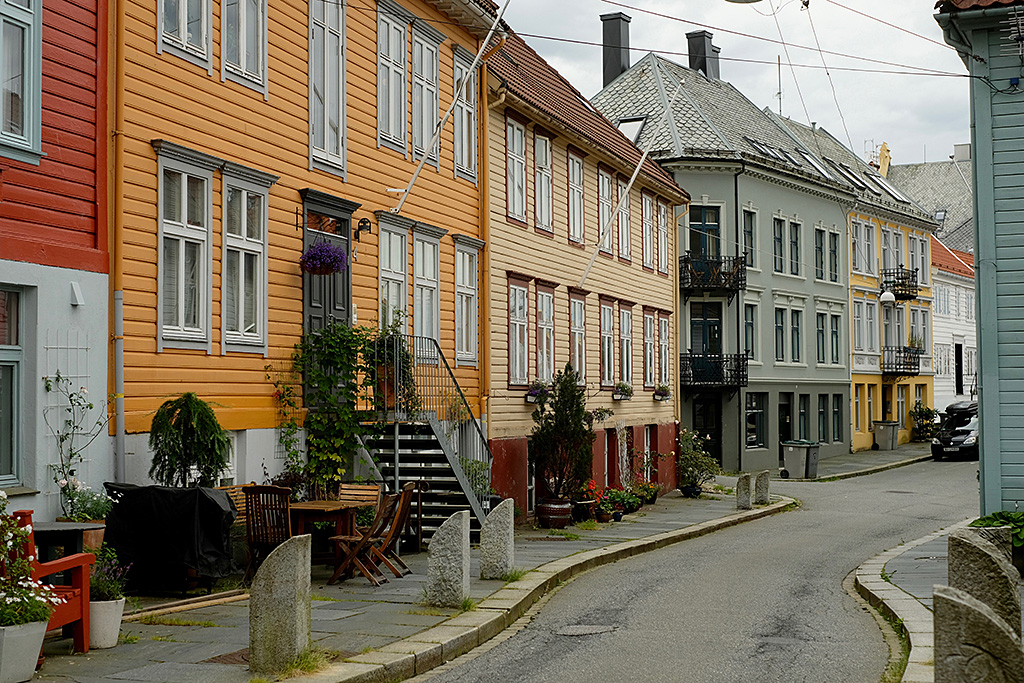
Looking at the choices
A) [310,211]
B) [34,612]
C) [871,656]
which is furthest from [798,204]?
[34,612]

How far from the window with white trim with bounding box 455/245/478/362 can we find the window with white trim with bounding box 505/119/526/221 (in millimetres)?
2015

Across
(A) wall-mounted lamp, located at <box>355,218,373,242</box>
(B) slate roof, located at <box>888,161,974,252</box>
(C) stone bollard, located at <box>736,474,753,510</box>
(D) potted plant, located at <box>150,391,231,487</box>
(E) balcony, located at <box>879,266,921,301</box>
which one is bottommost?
(C) stone bollard, located at <box>736,474,753,510</box>

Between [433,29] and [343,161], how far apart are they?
3.89m

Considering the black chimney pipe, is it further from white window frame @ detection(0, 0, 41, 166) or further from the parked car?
white window frame @ detection(0, 0, 41, 166)

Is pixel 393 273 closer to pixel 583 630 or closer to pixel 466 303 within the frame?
pixel 466 303

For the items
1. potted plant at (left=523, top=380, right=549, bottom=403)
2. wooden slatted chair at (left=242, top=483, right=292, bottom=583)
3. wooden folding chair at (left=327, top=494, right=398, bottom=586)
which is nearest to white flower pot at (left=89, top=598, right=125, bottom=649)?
wooden slatted chair at (left=242, top=483, right=292, bottom=583)

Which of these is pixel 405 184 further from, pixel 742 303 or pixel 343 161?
pixel 742 303

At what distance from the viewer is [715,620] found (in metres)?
11.9

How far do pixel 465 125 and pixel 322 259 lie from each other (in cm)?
641

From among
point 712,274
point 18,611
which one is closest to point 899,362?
point 712,274

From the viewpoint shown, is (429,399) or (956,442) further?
(956,442)

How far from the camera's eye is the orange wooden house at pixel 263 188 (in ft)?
39.7

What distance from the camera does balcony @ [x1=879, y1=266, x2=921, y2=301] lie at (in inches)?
2014

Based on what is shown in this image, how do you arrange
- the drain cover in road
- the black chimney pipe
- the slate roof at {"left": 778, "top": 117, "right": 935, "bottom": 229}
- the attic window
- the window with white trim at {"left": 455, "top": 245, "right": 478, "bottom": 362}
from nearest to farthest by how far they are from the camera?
1. the drain cover in road
2. the window with white trim at {"left": 455, "top": 245, "right": 478, "bottom": 362}
3. the attic window
4. the black chimney pipe
5. the slate roof at {"left": 778, "top": 117, "right": 935, "bottom": 229}
